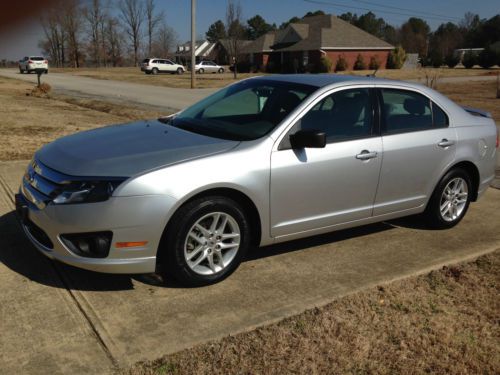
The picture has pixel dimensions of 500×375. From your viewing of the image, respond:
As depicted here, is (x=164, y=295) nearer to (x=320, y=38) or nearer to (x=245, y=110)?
(x=245, y=110)

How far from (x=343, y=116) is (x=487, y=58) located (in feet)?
205

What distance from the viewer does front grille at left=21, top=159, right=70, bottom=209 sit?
11.7 feet

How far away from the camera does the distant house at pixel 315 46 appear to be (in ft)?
181

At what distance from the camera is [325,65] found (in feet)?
165

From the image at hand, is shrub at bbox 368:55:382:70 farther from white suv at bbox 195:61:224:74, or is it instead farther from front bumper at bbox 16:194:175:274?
front bumper at bbox 16:194:175:274

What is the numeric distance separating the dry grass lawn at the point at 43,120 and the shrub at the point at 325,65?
116ft

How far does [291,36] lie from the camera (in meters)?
59.9

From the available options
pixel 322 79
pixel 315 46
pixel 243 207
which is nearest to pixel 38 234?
pixel 243 207

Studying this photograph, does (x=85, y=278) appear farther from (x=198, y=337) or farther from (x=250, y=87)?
(x=250, y=87)

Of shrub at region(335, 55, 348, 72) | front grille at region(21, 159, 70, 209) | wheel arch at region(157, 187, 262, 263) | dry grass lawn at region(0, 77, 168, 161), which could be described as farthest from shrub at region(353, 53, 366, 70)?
front grille at region(21, 159, 70, 209)

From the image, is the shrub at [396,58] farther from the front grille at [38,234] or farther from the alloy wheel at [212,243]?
the front grille at [38,234]

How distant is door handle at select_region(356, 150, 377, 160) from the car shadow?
0.94 m

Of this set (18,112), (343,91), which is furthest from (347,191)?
(18,112)

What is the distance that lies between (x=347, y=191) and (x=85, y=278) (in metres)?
2.24
